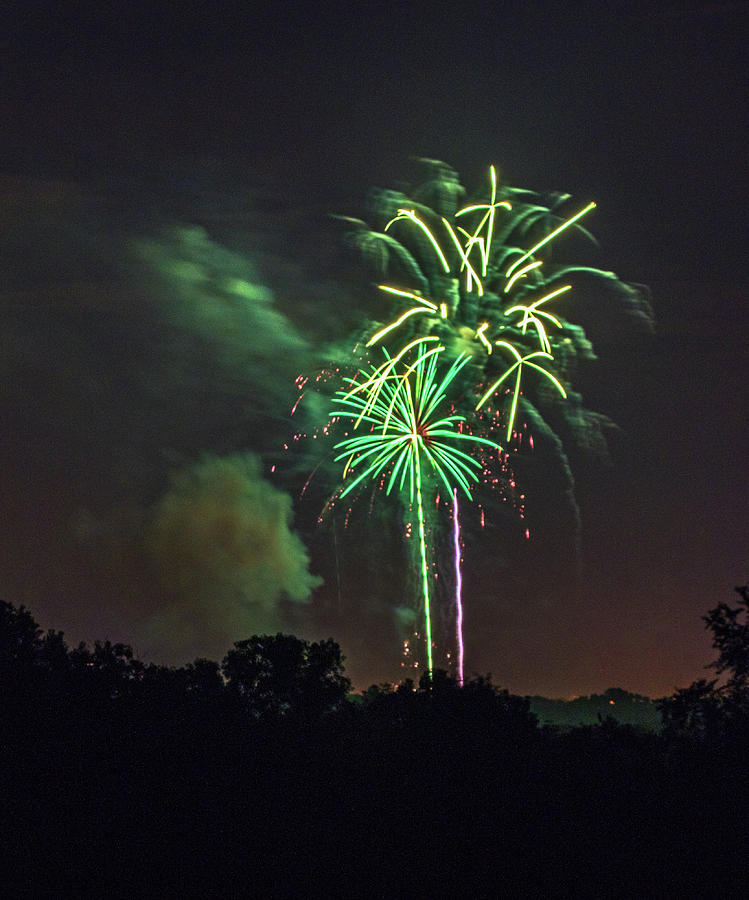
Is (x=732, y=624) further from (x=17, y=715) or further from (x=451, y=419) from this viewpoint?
(x=17, y=715)

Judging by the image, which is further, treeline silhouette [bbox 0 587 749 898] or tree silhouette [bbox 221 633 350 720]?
tree silhouette [bbox 221 633 350 720]

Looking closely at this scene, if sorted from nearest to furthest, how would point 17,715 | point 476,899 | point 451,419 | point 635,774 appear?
point 476,899
point 635,774
point 17,715
point 451,419

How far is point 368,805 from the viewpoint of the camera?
2722cm

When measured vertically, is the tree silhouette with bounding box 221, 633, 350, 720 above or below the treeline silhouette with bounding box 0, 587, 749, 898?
above

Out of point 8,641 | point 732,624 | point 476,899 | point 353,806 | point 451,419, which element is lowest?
point 476,899

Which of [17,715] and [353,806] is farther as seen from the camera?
[17,715]

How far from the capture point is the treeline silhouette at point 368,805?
81.4 feet

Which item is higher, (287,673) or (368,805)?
(287,673)

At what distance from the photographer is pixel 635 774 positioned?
27109mm

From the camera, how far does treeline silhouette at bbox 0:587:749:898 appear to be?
24.8m

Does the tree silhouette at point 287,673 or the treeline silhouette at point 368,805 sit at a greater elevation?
the tree silhouette at point 287,673

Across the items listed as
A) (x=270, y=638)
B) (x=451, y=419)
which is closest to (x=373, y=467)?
(x=451, y=419)

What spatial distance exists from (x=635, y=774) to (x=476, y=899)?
5.05m

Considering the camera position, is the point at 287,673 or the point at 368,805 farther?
the point at 287,673
